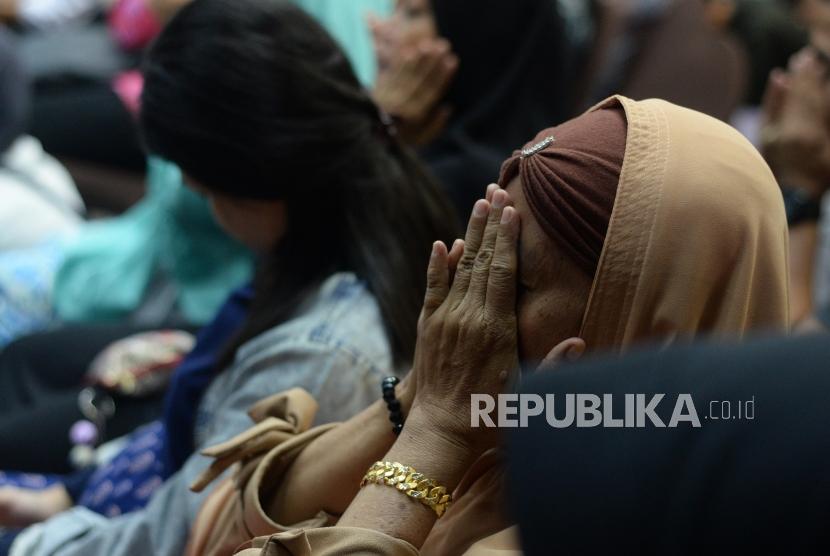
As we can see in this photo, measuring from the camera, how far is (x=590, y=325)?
0.93m

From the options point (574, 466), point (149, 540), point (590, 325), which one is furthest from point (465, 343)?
point (149, 540)

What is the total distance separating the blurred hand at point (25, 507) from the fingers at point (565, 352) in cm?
103

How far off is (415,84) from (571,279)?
1.24 meters

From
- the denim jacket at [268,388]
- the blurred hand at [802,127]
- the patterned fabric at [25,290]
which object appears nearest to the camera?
the denim jacket at [268,388]

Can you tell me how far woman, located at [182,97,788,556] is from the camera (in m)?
0.90

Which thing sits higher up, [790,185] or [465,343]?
Answer: [465,343]

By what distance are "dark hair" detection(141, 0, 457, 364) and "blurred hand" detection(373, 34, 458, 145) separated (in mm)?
595

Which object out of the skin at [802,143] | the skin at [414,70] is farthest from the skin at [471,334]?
the skin at [802,143]

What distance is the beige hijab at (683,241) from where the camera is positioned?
35.2 inches

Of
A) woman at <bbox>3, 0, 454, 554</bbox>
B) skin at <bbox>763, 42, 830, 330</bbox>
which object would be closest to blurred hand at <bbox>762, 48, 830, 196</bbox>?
skin at <bbox>763, 42, 830, 330</bbox>

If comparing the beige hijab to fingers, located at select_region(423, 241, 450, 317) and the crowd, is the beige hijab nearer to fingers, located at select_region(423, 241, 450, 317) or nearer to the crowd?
the crowd

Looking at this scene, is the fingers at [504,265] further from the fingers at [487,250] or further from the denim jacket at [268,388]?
the denim jacket at [268,388]

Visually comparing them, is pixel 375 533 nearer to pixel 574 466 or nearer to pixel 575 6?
pixel 574 466

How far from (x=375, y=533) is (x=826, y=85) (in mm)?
1509
